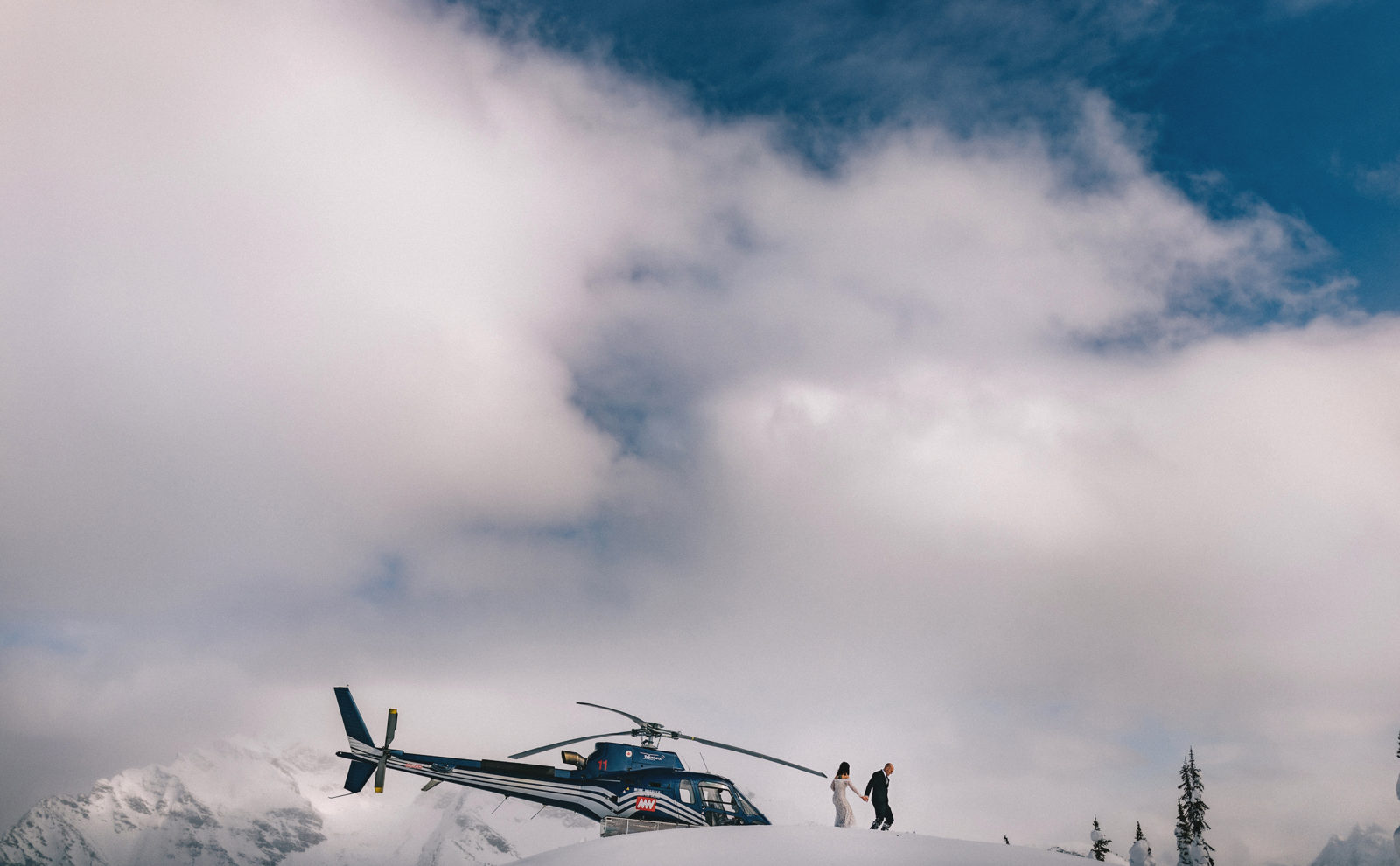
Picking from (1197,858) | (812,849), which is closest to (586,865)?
(812,849)

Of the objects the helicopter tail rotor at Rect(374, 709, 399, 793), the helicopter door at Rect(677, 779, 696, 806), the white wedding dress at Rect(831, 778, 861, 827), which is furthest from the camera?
the helicopter tail rotor at Rect(374, 709, 399, 793)

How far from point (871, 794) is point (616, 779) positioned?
14096 millimetres

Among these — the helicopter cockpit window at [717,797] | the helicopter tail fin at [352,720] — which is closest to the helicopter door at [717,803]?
the helicopter cockpit window at [717,797]

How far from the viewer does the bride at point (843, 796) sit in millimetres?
20344

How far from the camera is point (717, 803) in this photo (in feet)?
95.8

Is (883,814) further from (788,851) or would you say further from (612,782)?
(612,782)

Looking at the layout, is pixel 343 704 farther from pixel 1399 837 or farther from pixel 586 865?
pixel 1399 837

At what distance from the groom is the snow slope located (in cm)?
979

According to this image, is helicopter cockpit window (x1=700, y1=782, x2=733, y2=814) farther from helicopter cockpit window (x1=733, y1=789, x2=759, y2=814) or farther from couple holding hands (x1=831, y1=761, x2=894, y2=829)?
couple holding hands (x1=831, y1=761, x2=894, y2=829)

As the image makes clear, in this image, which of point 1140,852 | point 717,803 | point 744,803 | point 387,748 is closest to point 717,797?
point 717,803

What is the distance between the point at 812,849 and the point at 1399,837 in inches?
2480

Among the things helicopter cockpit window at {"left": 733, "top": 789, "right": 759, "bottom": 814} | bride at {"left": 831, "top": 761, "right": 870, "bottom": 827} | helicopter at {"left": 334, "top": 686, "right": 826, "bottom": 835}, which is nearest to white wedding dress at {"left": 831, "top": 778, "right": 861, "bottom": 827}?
bride at {"left": 831, "top": 761, "right": 870, "bottom": 827}

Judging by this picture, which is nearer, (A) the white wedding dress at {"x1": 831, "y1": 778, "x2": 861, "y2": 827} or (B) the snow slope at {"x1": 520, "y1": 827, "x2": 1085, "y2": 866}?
(B) the snow slope at {"x1": 520, "y1": 827, "x2": 1085, "y2": 866}

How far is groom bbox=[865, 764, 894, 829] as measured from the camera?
2089 centimetres
